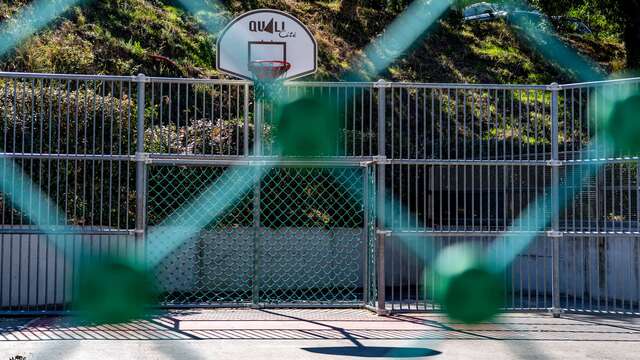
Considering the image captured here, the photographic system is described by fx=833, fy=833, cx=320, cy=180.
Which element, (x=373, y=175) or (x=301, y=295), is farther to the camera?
(x=301, y=295)

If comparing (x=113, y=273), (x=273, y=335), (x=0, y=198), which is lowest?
(x=273, y=335)

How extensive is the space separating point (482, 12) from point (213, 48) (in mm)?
11082

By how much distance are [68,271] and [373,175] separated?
3.66m

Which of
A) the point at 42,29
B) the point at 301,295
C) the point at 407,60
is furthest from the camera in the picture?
the point at 407,60

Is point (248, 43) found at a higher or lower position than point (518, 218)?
higher

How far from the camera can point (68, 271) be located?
9.35m

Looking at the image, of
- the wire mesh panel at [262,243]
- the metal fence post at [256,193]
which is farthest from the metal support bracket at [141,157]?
the wire mesh panel at [262,243]

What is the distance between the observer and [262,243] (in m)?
11.6

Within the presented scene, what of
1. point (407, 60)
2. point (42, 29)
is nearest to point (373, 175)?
point (42, 29)

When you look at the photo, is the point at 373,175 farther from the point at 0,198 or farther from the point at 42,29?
the point at 42,29

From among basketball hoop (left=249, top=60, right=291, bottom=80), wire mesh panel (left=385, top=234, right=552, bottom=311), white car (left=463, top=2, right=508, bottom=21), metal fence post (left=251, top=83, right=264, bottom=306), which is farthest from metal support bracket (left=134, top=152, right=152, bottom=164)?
white car (left=463, top=2, right=508, bottom=21)

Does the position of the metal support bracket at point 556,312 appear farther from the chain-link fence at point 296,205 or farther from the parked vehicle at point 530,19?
the parked vehicle at point 530,19

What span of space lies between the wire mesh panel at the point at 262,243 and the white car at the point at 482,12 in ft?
48.6

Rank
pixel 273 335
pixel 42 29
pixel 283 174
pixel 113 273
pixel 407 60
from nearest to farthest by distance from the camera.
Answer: pixel 273 335
pixel 113 273
pixel 283 174
pixel 42 29
pixel 407 60
